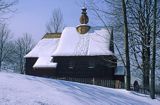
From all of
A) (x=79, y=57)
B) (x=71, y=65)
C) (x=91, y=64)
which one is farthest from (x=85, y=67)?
(x=71, y=65)

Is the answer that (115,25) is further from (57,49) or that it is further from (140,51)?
(57,49)

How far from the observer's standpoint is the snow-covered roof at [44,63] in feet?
147

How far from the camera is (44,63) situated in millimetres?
45281

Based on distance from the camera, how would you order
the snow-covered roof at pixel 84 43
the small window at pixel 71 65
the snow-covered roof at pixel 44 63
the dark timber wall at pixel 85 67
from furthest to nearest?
the snow-covered roof at pixel 44 63 < the small window at pixel 71 65 < the snow-covered roof at pixel 84 43 < the dark timber wall at pixel 85 67

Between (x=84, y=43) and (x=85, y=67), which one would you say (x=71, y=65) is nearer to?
(x=85, y=67)

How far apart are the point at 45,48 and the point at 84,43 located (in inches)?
256

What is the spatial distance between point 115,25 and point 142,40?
2684mm

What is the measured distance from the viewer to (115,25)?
1139 inches

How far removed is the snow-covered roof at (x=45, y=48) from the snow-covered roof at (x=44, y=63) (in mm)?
752

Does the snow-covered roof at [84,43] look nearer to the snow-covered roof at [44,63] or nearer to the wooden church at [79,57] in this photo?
the wooden church at [79,57]

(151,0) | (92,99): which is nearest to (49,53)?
(151,0)

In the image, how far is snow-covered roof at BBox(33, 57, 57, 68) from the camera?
1759 inches

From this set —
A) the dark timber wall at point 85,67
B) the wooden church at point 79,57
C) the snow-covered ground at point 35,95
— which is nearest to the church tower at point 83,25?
the wooden church at point 79,57

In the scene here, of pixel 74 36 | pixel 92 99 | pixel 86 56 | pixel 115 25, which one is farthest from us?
pixel 74 36
